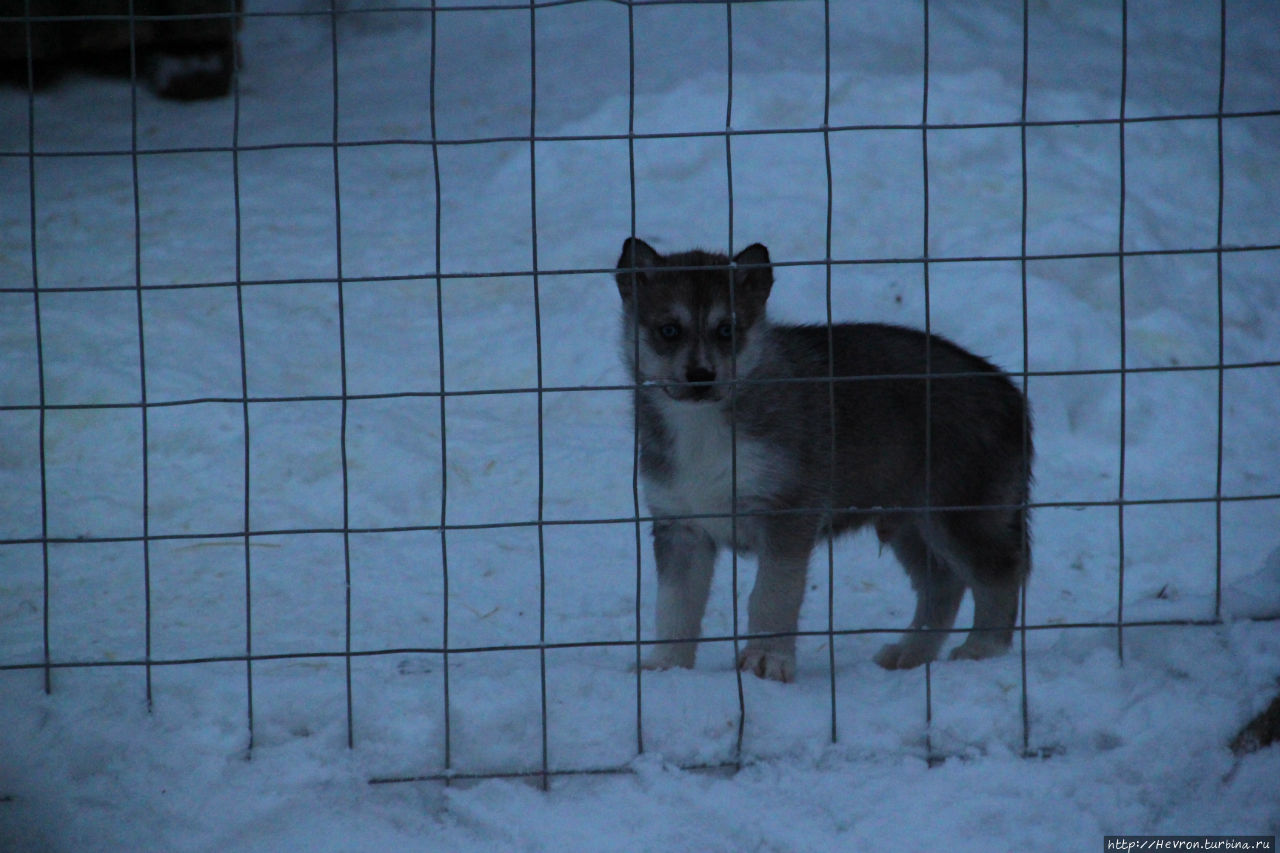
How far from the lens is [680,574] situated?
4.89 meters

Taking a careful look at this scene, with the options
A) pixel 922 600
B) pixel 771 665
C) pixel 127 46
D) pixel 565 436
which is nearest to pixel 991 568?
pixel 922 600

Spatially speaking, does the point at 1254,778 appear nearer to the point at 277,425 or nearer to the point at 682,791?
the point at 682,791

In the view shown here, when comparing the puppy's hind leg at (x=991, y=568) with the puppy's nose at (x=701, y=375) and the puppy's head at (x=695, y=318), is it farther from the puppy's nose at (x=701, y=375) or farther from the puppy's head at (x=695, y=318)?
the puppy's nose at (x=701, y=375)

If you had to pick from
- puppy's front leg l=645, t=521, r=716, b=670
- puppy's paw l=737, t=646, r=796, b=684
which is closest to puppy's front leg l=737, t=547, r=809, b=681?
puppy's paw l=737, t=646, r=796, b=684

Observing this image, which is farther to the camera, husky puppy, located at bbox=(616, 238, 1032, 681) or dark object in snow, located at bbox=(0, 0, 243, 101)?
dark object in snow, located at bbox=(0, 0, 243, 101)

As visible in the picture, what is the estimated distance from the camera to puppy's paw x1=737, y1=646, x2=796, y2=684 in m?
4.46

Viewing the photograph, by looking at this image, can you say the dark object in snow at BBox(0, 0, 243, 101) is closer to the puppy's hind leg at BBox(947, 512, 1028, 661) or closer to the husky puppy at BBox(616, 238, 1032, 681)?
the husky puppy at BBox(616, 238, 1032, 681)

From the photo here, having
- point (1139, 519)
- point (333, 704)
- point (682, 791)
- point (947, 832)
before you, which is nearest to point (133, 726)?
point (333, 704)

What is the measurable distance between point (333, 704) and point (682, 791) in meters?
1.06

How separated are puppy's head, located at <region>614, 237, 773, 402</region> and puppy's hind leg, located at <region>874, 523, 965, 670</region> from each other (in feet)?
3.38

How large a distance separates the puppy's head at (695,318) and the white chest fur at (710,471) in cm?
13

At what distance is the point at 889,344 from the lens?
5121 mm

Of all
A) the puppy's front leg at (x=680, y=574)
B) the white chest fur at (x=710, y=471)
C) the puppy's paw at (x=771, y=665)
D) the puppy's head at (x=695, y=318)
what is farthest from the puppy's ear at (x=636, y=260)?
the puppy's paw at (x=771, y=665)

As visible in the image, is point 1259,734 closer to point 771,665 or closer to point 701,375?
point 771,665
